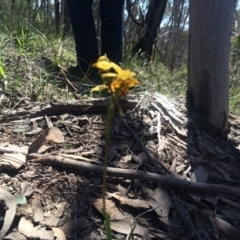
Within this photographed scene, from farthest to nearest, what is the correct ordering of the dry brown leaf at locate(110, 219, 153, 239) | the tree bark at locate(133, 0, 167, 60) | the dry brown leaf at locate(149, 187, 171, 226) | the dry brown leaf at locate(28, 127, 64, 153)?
the tree bark at locate(133, 0, 167, 60)
the dry brown leaf at locate(28, 127, 64, 153)
the dry brown leaf at locate(149, 187, 171, 226)
the dry brown leaf at locate(110, 219, 153, 239)

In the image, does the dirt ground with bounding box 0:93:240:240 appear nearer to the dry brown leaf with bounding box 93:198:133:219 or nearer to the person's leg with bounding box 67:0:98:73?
the dry brown leaf with bounding box 93:198:133:219

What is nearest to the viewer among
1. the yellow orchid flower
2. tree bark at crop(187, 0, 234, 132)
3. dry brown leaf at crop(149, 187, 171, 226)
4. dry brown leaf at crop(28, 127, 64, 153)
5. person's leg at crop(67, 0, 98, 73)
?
the yellow orchid flower

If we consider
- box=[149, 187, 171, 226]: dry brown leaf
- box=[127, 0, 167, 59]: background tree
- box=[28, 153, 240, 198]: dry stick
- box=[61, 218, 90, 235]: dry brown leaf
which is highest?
box=[127, 0, 167, 59]: background tree

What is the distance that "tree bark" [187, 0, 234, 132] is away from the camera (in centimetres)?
244

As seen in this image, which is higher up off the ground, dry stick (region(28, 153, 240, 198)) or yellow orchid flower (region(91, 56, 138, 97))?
yellow orchid flower (region(91, 56, 138, 97))

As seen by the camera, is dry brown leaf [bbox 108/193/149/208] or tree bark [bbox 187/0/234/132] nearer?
dry brown leaf [bbox 108/193/149/208]

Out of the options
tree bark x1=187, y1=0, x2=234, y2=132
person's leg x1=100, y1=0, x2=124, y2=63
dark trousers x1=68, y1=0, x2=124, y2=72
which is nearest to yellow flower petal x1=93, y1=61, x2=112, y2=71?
tree bark x1=187, y1=0, x2=234, y2=132

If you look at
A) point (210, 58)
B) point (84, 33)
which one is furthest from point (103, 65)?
point (84, 33)

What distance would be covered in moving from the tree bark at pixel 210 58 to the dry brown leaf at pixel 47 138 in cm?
80

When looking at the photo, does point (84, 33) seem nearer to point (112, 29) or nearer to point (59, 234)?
point (112, 29)

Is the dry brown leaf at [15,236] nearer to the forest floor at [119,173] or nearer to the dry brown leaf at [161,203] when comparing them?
the forest floor at [119,173]

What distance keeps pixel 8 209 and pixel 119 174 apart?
17.6 inches

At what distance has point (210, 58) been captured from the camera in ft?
8.08

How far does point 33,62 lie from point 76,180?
1.35 metres
